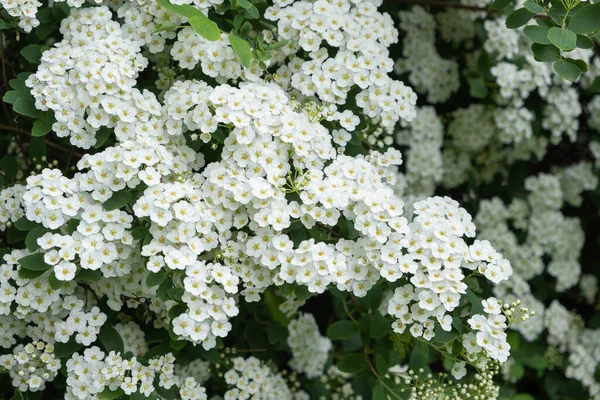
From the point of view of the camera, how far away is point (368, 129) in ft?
11.0

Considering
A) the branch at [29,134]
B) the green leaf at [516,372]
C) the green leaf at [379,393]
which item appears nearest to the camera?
the green leaf at [379,393]

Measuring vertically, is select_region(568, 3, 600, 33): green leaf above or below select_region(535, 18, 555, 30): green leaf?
above

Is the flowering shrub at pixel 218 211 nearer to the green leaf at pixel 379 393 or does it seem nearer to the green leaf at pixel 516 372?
the green leaf at pixel 379 393

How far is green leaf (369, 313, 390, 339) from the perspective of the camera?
10.4 ft

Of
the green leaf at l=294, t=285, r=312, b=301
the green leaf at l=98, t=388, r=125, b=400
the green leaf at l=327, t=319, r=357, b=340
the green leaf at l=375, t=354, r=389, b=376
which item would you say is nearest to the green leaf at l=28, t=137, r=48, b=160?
the green leaf at l=98, t=388, r=125, b=400

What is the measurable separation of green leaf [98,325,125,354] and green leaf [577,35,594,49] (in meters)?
2.18

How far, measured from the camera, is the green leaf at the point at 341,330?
3.34 m

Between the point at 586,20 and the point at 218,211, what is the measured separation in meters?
1.60

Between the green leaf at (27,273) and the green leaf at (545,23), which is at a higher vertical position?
the green leaf at (545,23)

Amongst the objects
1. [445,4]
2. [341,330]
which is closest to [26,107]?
[341,330]

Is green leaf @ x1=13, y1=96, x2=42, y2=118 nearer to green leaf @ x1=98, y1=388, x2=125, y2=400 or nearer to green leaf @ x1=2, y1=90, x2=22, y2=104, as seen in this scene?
green leaf @ x1=2, y1=90, x2=22, y2=104

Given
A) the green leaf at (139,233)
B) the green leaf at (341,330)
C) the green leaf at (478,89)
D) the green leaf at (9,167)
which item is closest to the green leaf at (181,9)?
the green leaf at (139,233)

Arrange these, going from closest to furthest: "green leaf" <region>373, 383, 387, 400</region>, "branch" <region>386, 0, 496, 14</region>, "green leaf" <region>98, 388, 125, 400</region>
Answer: "green leaf" <region>98, 388, 125, 400</region>
"green leaf" <region>373, 383, 387, 400</region>
"branch" <region>386, 0, 496, 14</region>

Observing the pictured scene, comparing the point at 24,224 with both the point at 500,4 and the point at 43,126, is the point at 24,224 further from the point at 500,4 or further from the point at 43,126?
the point at 500,4
